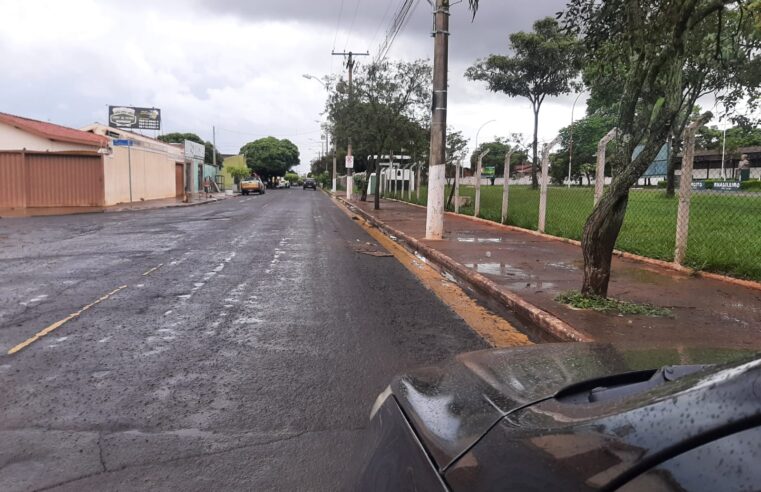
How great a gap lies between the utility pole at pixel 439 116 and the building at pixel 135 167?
19026 millimetres

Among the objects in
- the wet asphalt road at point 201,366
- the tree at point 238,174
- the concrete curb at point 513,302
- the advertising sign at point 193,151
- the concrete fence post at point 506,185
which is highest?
the advertising sign at point 193,151

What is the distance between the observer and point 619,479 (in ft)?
3.67

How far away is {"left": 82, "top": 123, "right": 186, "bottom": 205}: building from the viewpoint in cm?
2731

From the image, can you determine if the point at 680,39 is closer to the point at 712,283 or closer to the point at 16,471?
the point at 712,283

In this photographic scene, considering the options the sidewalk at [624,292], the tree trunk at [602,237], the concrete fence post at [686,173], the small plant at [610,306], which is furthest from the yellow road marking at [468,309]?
the concrete fence post at [686,173]

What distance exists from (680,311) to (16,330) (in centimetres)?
646

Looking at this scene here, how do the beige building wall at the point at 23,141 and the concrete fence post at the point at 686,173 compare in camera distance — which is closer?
the concrete fence post at the point at 686,173

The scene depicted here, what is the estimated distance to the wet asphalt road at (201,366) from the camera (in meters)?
3.03

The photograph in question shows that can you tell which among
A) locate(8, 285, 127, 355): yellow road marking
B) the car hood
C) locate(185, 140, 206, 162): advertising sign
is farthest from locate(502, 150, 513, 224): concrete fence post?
locate(185, 140, 206, 162): advertising sign

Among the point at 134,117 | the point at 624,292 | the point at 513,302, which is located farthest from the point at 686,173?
the point at 134,117

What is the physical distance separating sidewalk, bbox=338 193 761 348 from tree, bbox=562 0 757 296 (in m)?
0.74

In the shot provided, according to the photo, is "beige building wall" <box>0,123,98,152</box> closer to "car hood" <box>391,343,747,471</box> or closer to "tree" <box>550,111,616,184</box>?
"car hood" <box>391,343,747,471</box>

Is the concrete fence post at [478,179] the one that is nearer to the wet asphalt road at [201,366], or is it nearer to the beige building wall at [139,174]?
the wet asphalt road at [201,366]

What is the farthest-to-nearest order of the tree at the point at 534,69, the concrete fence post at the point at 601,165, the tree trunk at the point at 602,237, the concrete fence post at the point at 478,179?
the tree at the point at 534,69 → the concrete fence post at the point at 478,179 → the concrete fence post at the point at 601,165 → the tree trunk at the point at 602,237
